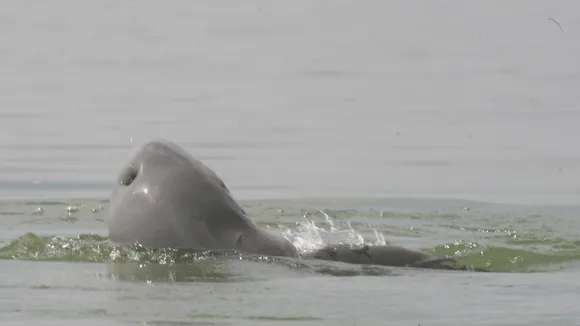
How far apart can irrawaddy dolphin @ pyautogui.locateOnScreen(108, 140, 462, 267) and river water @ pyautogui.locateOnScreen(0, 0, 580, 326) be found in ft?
0.46

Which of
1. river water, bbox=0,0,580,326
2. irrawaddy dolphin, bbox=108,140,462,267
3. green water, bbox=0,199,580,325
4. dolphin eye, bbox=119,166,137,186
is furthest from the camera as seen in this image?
dolphin eye, bbox=119,166,137,186

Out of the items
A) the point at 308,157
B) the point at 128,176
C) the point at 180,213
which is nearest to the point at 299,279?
the point at 180,213

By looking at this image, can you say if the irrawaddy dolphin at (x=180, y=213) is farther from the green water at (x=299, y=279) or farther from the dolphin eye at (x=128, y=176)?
the green water at (x=299, y=279)

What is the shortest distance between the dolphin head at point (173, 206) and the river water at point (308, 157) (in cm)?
13

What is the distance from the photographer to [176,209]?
28.6 feet

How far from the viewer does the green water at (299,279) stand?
291 inches

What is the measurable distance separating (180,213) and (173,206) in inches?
2.2

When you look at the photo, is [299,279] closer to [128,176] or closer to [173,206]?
[173,206]

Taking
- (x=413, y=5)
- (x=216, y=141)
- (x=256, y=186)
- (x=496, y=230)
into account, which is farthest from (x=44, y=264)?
(x=413, y=5)

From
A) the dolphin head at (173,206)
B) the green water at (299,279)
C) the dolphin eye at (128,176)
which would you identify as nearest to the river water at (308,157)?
the green water at (299,279)

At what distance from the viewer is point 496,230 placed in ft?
37.2

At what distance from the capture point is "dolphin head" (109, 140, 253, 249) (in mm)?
8727

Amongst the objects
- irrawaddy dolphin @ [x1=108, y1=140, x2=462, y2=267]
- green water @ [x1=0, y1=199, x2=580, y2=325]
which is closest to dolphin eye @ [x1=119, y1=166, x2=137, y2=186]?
irrawaddy dolphin @ [x1=108, y1=140, x2=462, y2=267]

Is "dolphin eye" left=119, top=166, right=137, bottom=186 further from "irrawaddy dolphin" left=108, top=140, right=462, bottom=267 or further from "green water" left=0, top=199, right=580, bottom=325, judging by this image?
"green water" left=0, top=199, right=580, bottom=325
